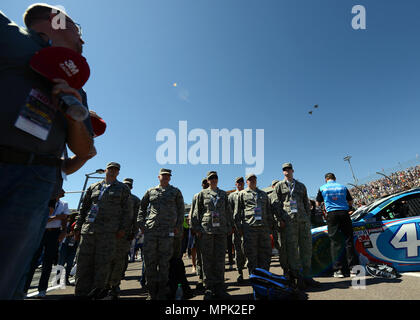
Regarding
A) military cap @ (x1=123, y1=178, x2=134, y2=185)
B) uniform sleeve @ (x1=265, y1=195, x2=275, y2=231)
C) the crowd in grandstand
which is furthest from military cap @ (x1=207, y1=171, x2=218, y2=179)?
the crowd in grandstand

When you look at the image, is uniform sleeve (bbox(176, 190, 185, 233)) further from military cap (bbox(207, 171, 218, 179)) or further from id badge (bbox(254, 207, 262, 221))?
id badge (bbox(254, 207, 262, 221))

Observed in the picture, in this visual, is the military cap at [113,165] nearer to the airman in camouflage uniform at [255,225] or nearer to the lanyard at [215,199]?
the lanyard at [215,199]

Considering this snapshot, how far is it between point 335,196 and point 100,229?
4.74 metres

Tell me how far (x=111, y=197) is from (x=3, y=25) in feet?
10.7

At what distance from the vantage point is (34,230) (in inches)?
36.4

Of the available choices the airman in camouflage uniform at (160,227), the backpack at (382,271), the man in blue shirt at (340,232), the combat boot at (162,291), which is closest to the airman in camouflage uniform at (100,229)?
the airman in camouflage uniform at (160,227)

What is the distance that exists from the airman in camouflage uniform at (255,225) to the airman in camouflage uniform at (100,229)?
226cm

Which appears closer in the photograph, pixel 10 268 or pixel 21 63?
pixel 10 268

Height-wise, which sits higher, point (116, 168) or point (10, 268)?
point (116, 168)

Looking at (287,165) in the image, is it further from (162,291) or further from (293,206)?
(162,291)
